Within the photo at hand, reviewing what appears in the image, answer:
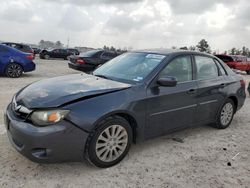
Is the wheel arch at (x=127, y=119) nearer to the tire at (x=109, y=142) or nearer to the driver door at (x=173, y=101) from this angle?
the tire at (x=109, y=142)

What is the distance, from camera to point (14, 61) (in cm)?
1162

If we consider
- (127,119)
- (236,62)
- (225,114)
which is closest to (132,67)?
(127,119)

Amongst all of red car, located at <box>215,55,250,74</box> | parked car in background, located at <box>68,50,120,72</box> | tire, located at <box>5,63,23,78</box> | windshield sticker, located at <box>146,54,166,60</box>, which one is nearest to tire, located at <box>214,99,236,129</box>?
windshield sticker, located at <box>146,54,166,60</box>

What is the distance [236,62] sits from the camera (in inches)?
908

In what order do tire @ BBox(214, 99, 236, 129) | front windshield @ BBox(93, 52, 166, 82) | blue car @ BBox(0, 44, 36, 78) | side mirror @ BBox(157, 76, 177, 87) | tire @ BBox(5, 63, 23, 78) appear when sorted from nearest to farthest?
side mirror @ BBox(157, 76, 177, 87) < front windshield @ BBox(93, 52, 166, 82) < tire @ BBox(214, 99, 236, 129) < blue car @ BBox(0, 44, 36, 78) < tire @ BBox(5, 63, 23, 78)

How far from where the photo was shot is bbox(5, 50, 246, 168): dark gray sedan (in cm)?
330

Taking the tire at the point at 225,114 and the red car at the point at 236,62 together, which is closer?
the tire at the point at 225,114

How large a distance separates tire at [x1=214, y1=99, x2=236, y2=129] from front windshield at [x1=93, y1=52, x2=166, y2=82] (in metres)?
1.84

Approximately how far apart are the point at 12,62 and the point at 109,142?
915 cm

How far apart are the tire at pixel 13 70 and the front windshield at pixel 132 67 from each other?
764 cm

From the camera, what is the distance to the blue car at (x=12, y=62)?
11.3m

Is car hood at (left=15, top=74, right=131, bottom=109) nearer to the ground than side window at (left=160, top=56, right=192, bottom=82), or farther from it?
nearer to the ground

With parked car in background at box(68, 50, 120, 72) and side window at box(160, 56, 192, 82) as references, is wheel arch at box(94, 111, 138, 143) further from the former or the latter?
parked car in background at box(68, 50, 120, 72)

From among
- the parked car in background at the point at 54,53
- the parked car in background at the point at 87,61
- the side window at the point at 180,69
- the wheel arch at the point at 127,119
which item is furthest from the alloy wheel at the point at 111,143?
the parked car in background at the point at 54,53
